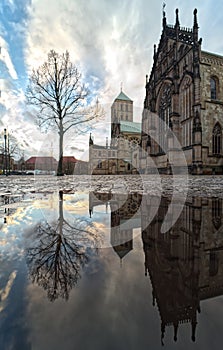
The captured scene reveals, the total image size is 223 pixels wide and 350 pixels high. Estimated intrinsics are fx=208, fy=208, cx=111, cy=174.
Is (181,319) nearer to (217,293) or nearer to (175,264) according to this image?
(217,293)

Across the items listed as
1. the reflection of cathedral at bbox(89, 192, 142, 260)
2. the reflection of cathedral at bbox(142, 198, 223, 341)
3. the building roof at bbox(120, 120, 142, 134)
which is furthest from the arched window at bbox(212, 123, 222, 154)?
the building roof at bbox(120, 120, 142, 134)

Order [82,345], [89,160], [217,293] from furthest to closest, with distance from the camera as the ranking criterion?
[89,160] < [217,293] < [82,345]

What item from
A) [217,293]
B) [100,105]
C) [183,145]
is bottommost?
[217,293]

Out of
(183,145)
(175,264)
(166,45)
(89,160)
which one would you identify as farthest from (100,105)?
(89,160)

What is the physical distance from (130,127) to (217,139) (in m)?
45.2

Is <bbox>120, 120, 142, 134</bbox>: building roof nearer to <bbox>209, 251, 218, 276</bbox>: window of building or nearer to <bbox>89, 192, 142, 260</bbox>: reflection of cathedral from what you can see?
<bbox>89, 192, 142, 260</bbox>: reflection of cathedral

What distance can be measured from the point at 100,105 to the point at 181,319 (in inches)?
835

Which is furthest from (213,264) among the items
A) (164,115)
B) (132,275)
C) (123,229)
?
(164,115)

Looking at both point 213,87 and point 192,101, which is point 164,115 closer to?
point 192,101

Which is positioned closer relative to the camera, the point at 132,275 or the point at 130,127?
the point at 132,275

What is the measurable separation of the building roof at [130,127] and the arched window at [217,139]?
42.0m

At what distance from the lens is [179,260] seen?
1.19 metres

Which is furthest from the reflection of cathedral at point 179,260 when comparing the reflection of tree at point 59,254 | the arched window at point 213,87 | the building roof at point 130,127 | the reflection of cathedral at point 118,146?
the building roof at point 130,127

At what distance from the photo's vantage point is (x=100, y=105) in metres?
20.5
